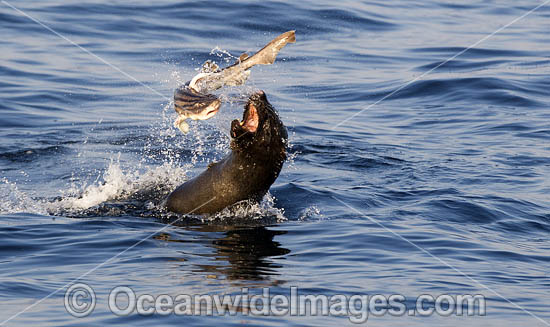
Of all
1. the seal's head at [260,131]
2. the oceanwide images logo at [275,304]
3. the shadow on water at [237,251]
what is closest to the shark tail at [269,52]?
the seal's head at [260,131]

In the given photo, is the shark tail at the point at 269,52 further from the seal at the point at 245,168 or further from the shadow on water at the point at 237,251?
the shadow on water at the point at 237,251

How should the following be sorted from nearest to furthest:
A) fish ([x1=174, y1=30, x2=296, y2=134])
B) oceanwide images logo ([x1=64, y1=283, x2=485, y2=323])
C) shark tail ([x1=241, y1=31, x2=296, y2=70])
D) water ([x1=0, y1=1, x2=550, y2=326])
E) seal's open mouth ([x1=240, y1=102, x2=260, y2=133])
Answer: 1. oceanwide images logo ([x1=64, y1=283, x2=485, y2=323])
2. fish ([x1=174, y1=30, x2=296, y2=134])
3. shark tail ([x1=241, y1=31, x2=296, y2=70])
4. water ([x1=0, y1=1, x2=550, y2=326])
5. seal's open mouth ([x1=240, y1=102, x2=260, y2=133])

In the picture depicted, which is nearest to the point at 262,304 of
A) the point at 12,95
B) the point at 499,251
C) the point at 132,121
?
the point at 499,251

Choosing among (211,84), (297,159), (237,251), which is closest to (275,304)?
(237,251)

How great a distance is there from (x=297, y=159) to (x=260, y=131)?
4.43 meters

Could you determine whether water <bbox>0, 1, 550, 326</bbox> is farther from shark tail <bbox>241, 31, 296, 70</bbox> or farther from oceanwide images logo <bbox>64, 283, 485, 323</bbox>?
shark tail <bbox>241, 31, 296, 70</bbox>

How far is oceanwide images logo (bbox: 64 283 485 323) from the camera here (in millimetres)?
5688

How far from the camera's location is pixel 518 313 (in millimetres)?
5898

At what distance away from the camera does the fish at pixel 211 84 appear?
20.0 feet

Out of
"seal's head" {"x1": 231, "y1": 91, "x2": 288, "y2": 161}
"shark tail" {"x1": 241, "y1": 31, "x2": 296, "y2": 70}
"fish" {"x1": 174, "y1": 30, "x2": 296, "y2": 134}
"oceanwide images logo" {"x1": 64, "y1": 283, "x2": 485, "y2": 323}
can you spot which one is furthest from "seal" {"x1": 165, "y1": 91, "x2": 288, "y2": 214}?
"oceanwide images logo" {"x1": 64, "y1": 283, "x2": 485, "y2": 323}

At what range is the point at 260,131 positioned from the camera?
6934 millimetres

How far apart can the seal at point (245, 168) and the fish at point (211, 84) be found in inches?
12.6

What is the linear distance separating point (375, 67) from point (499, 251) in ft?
33.3

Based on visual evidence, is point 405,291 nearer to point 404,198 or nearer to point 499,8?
point 404,198
